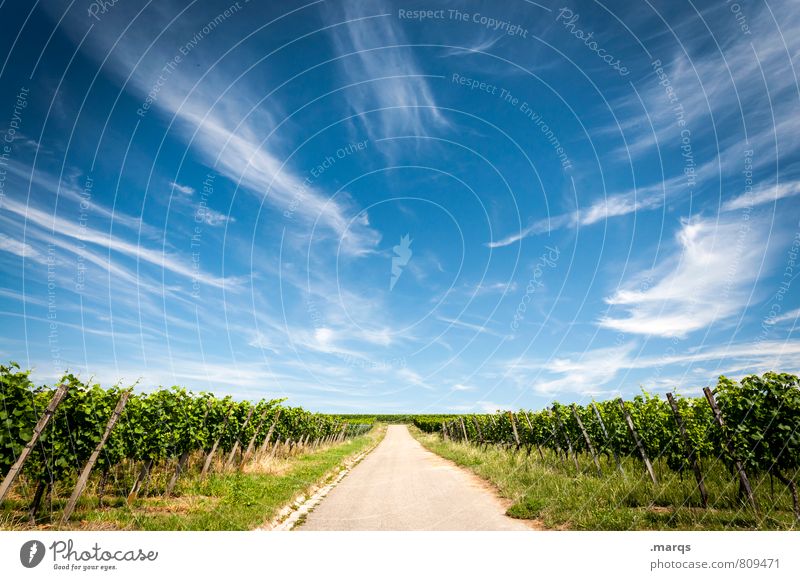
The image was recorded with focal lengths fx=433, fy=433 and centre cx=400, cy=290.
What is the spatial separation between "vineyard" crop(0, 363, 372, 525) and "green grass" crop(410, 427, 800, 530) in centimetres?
942

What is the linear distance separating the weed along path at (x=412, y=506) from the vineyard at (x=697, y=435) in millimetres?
4312

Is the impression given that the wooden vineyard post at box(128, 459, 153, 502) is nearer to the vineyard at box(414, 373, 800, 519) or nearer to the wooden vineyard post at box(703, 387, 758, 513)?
the vineyard at box(414, 373, 800, 519)

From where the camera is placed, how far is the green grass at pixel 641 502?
7.90 meters

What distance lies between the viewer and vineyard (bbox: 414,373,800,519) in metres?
9.05

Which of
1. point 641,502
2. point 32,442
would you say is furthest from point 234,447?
point 641,502

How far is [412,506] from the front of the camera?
10484mm

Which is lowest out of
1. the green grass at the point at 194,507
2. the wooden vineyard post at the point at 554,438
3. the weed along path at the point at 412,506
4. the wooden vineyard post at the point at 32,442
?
the weed along path at the point at 412,506

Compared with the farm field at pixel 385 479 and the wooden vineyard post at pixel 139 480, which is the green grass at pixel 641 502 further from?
the wooden vineyard post at pixel 139 480

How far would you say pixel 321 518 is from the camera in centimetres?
938
